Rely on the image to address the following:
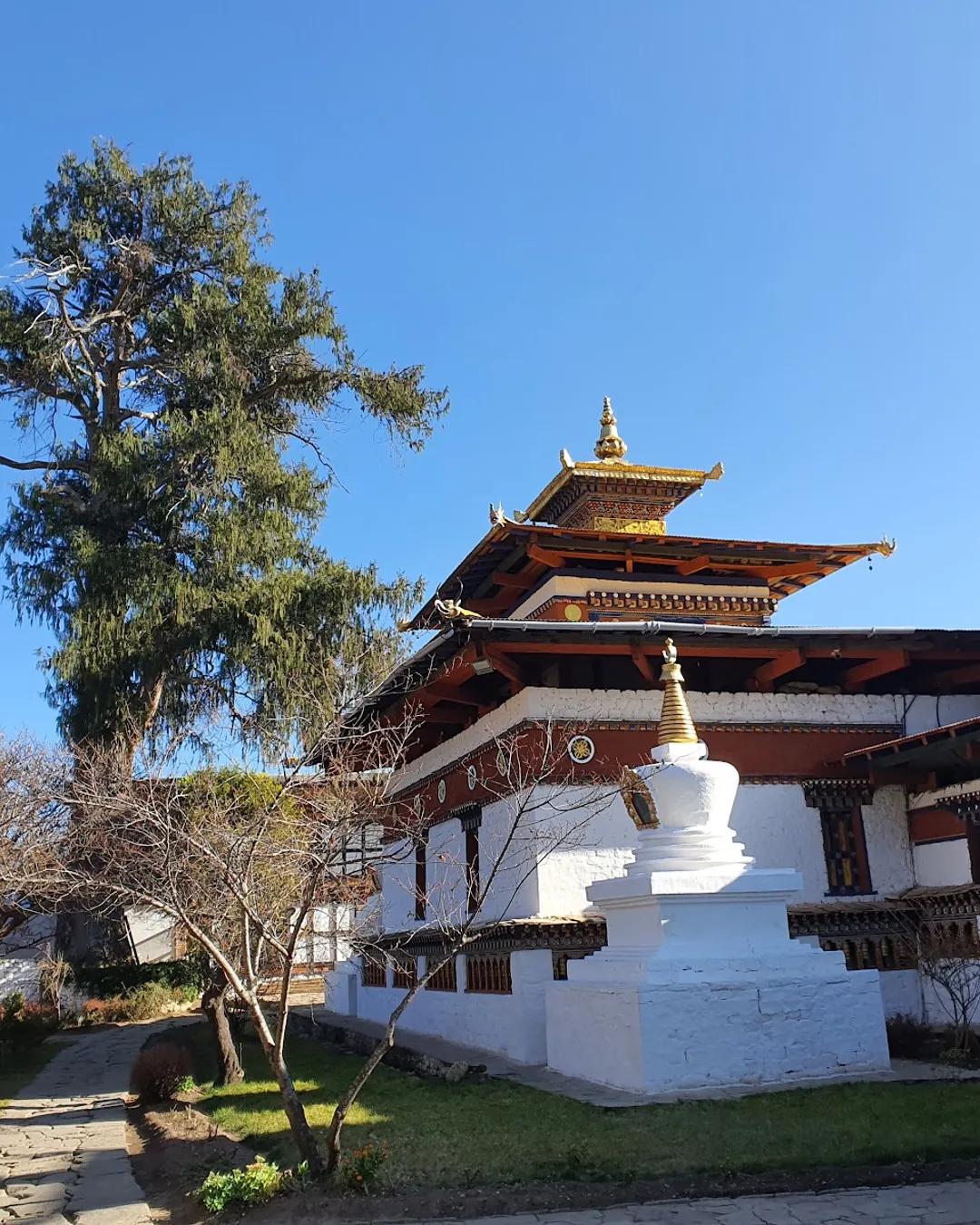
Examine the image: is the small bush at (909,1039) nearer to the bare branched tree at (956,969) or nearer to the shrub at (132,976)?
the bare branched tree at (956,969)

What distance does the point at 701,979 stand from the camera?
7.24 metres

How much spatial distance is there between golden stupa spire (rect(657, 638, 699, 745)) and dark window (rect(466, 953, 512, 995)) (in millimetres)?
2810

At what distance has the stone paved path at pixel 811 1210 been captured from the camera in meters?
4.38

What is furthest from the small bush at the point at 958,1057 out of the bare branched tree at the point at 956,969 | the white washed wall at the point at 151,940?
the white washed wall at the point at 151,940

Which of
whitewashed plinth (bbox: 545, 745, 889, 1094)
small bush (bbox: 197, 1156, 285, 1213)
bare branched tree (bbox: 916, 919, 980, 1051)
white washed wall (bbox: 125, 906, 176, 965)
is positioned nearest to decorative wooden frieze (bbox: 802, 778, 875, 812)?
bare branched tree (bbox: 916, 919, 980, 1051)

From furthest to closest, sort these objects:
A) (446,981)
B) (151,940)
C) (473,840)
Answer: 1. (151,940)
2. (473,840)
3. (446,981)

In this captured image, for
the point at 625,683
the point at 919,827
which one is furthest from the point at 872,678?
the point at 625,683

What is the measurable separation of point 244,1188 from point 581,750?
18.8 feet

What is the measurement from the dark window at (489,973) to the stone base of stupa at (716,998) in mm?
1733

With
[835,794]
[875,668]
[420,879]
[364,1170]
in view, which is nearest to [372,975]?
[420,879]

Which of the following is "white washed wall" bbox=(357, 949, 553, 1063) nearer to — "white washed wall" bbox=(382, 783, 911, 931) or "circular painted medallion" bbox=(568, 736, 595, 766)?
"white washed wall" bbox=(382, 783, 911, 931)

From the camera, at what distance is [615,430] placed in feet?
53.8

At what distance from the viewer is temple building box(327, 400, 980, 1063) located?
9.44 meters

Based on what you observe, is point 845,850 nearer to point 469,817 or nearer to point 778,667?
point 778,667
